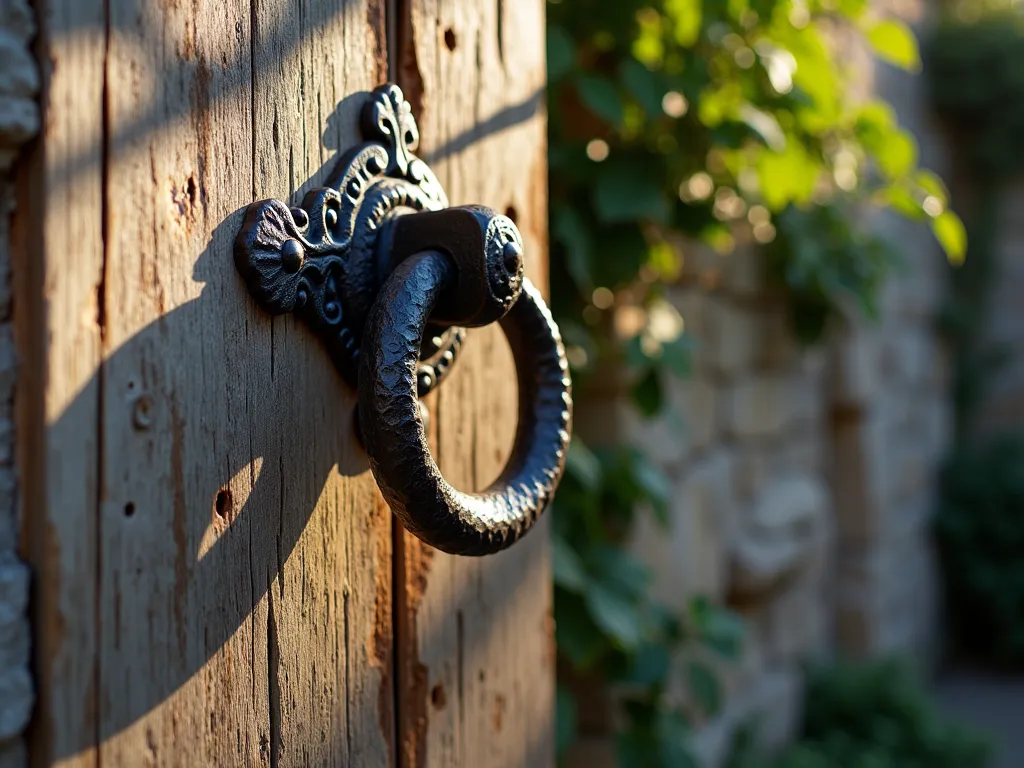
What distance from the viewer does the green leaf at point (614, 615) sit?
148cm

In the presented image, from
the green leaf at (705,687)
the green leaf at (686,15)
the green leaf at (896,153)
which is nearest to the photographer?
the green leaf at (686,15)

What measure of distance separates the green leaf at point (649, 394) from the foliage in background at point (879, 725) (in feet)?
4.49

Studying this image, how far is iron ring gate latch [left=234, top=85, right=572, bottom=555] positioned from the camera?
22.2 inches

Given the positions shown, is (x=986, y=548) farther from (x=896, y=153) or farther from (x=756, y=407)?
(x=896, y=153)

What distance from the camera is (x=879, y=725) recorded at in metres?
2.83

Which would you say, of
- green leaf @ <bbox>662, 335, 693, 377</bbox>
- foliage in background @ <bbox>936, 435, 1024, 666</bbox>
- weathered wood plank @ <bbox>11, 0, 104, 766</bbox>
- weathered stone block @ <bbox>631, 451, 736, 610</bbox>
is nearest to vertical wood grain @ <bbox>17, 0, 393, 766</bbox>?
weathered wood plank @ <bbox>11, 0, 104, 766</bbox>

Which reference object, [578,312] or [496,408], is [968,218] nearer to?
[578,312]

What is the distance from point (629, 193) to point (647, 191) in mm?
32

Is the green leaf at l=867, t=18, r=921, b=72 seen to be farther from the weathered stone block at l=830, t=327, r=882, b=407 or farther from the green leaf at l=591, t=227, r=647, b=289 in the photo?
the weathered stone block at l=830, t=327, r=882, b=407

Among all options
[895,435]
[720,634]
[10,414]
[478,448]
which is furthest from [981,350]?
[10,414]

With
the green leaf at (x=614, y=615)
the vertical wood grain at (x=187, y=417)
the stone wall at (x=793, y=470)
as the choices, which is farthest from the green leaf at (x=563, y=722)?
the vertical wood grain at (x=187, y=417)

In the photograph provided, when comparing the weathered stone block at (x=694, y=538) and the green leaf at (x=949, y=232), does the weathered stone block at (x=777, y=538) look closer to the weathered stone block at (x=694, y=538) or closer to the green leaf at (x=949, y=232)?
the weathered stone block at (x=694, y=538)

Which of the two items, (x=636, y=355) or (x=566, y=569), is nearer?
(x=566, y=569)

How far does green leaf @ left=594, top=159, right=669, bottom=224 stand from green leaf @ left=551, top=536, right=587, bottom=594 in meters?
0.53
